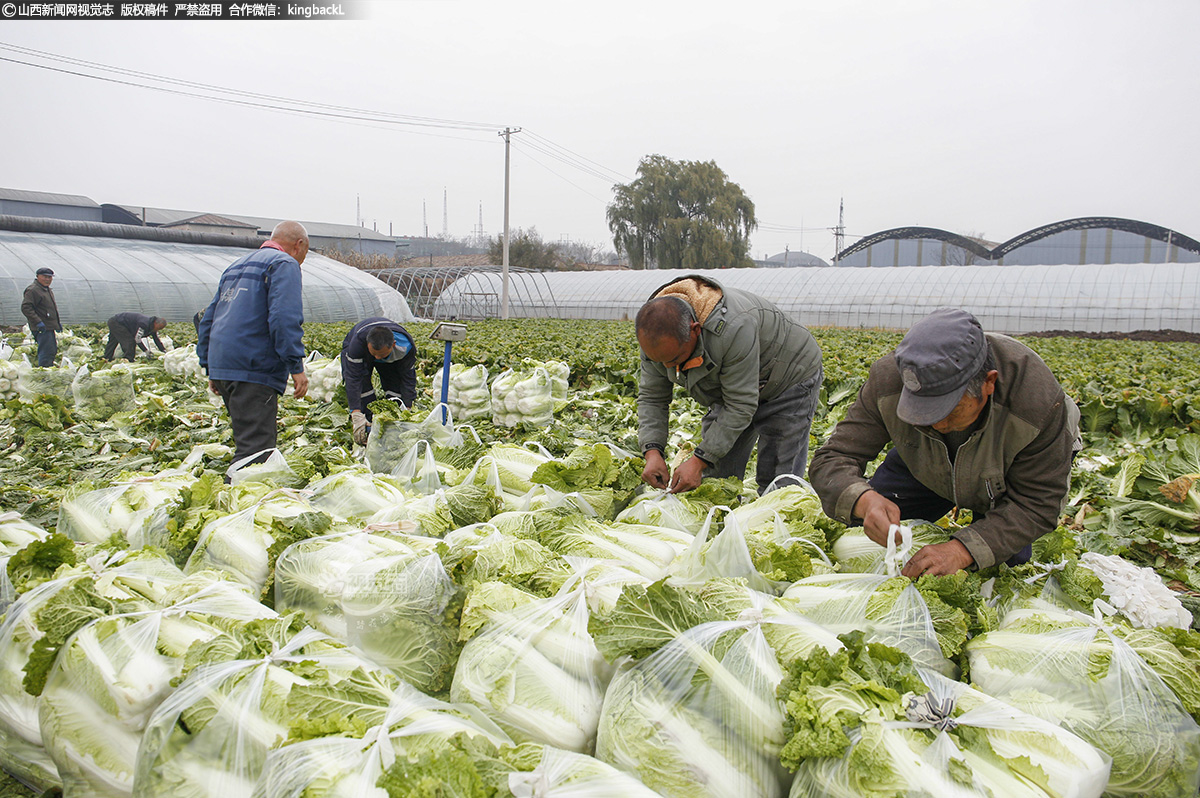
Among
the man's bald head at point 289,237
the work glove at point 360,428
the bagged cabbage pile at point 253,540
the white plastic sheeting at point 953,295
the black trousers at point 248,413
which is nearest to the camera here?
A: the bagged cabbage pile at point 253,540

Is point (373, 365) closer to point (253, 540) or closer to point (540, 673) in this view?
point (253, 540)

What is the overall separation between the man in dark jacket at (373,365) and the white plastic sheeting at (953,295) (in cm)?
2452

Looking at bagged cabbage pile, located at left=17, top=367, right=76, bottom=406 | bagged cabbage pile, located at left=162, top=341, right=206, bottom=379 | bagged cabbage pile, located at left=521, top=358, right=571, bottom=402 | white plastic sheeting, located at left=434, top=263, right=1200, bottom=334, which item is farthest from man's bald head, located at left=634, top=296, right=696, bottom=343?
white plastic sheeting, located at left=434, top=263, right=1200, bottom=334

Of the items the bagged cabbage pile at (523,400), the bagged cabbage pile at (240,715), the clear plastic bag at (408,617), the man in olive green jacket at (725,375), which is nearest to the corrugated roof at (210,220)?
the bagged cabbage pile at (523,400)

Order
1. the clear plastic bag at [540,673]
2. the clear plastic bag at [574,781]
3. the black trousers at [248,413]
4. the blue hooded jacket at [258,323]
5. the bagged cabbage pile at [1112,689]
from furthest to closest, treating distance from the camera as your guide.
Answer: the black trousers at [248,413] → the blue hooded jacket at [258,323] → the clear plastic bag at [540,673] → the bagged cabbage pile at [1112,689] → the clear plastic bag at [574,781]

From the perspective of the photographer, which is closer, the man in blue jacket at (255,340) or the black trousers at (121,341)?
the man in blue jacket at (255,340)

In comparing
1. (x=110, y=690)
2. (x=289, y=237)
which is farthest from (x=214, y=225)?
(x=110, y=690)

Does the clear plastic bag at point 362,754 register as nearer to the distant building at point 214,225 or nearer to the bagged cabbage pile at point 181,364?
the bagged cabbage pile at point 181,364

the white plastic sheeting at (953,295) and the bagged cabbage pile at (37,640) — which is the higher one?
the white plastic sheeting at (953,295)

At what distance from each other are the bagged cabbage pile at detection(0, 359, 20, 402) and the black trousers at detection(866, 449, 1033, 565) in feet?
32.1

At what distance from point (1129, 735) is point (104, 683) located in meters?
2.59

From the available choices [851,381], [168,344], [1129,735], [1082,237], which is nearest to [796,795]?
A: [1129,735]

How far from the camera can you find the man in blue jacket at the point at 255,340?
459 cm

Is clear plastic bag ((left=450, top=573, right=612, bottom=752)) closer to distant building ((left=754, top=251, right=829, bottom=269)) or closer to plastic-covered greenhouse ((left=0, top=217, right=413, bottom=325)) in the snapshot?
plastic-covered greenhouse ((left=0, top=217, right=413, bottom=325))
